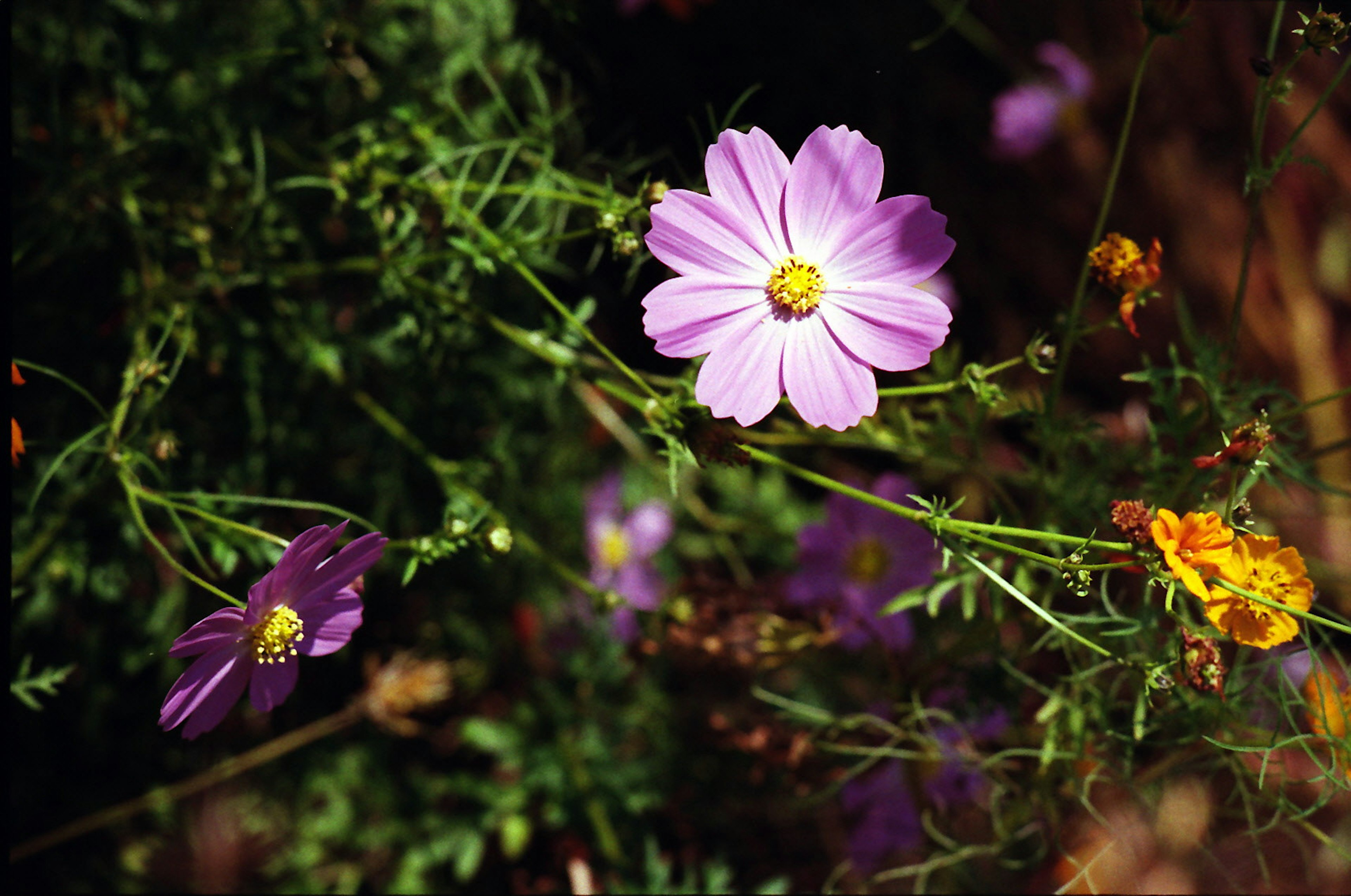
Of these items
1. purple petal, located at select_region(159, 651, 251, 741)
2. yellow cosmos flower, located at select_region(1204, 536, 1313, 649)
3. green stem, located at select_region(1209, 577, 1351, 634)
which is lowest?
purple petal, located at select_region(159, 651, 251, 741)

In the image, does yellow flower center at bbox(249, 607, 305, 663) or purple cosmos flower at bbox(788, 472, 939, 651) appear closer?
yellow flower center at bbox(249, 607, 305, 663)

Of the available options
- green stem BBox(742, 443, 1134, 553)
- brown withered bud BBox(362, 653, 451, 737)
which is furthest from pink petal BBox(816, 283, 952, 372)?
brown withered bud BBox(362, 653, 451, 737)

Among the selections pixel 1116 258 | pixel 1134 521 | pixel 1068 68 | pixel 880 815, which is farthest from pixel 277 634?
pixel 1068 68

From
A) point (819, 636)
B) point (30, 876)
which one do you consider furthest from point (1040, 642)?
point (30, 876)

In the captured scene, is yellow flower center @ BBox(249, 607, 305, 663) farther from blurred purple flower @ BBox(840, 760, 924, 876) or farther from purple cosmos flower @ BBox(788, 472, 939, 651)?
blurred purple flower @ BBox(840, 760, 924, 876)

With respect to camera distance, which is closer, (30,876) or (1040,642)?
(1040,642)

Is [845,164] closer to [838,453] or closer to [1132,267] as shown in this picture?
[1132,267]
